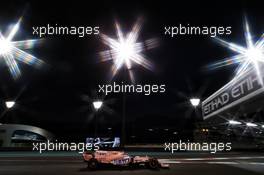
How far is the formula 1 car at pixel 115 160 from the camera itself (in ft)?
46.6

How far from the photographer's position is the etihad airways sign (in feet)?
33.9

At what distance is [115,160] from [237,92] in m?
5.84

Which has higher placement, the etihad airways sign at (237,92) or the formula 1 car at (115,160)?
the etihad airways sign at (237,92)

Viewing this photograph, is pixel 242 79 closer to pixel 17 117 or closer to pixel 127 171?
pixel 127 171

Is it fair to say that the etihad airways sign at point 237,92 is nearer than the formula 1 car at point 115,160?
Yes

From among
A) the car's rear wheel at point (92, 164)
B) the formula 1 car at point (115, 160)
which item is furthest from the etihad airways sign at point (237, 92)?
the car's rear wheel at point (92, 164)

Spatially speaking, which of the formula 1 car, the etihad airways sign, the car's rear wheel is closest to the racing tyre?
the formula 1 car

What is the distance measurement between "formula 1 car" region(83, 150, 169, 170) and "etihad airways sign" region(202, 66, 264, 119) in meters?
3.70

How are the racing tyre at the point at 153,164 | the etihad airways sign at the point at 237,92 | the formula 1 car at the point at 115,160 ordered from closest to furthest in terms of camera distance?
the etihad airways sign at the point at 237,92
the formula 1 car at the point at 115,160
the racing tyre at the point at 153,164

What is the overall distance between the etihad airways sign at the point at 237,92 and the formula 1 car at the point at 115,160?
3.70 m

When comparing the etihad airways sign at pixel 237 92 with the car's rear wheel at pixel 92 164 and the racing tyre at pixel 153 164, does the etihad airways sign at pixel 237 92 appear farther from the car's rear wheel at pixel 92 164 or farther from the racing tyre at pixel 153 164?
the car's rear wheel at pixel 92 164

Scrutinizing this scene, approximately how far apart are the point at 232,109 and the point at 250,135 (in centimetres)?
1158

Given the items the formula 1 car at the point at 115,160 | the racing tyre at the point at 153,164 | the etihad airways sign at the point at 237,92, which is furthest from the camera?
the racing tyre at the point at 153,164

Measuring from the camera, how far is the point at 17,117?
5588cm
